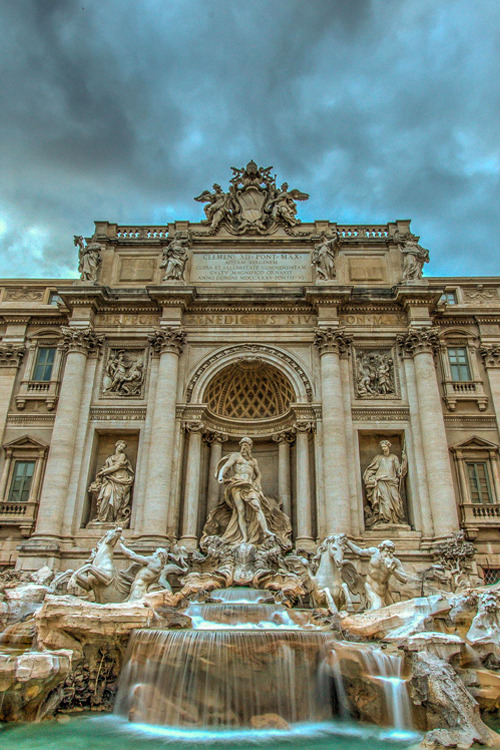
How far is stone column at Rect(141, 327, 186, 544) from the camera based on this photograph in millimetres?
17547

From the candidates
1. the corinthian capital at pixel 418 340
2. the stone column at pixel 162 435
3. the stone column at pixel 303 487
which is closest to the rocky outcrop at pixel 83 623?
the stone column at pixel 162 435

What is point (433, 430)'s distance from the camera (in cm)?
1847

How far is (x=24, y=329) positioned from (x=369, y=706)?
18.1 m

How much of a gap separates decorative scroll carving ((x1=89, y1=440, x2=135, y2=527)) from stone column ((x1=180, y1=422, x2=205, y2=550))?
1.97 metres

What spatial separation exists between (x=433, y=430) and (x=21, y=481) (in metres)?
14.4

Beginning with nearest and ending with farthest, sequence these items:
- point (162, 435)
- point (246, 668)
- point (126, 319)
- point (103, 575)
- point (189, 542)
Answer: point (246, 668), point (103, 575), point (189, 542), point (162, 435), point (126, 319)

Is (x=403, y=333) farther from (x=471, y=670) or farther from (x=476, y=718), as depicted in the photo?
(x=476, y=718)

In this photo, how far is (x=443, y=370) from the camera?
67.8 feet

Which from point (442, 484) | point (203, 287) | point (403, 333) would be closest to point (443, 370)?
point (403, 333)

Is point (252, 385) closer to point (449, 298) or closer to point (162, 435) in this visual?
point (162, 435)

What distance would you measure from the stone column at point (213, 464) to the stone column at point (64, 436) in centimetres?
483

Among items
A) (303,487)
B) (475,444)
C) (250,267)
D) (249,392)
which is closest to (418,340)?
(475,444)

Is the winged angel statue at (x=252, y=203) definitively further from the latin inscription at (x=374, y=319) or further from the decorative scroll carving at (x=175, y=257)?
the latin inscription at (x=374, y=319)

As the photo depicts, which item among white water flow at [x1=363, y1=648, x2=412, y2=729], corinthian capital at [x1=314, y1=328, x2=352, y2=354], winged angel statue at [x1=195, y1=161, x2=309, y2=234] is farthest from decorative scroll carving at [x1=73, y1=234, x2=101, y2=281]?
white water flow at [x1=363, y1=648, x2=412, y2=729]
